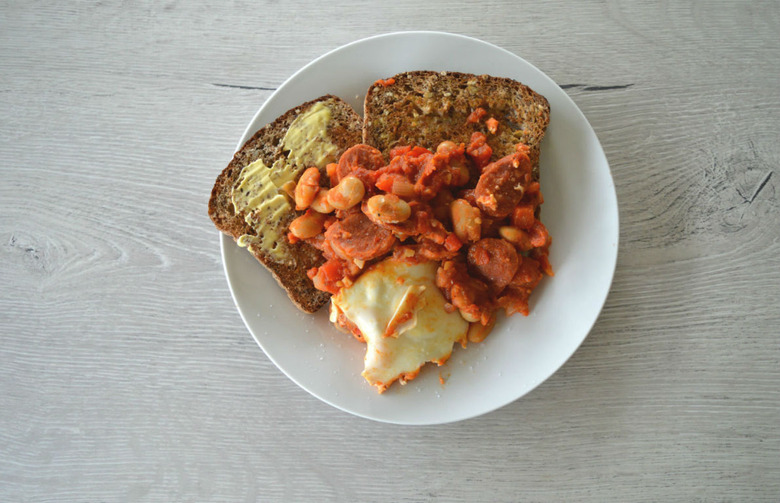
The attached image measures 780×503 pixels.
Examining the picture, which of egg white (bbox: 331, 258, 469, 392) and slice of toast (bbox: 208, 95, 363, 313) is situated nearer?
egg white (bbox: 331, 258, 469, 392)

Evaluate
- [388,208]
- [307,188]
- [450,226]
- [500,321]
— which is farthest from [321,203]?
[500,321]

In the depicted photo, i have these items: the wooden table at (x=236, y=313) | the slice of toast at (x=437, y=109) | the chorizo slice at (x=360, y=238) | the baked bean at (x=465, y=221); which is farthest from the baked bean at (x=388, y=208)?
the wooden table at (x=236, y=313)

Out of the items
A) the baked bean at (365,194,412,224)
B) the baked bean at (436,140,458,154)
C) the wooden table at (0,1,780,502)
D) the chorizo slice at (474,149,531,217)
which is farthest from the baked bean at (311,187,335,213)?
the wooden table at (0,1,780,502)

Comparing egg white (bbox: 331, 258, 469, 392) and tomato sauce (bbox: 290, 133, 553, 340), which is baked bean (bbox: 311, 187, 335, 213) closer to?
tomato sauce (bbox: 290, 133, 553, 340)

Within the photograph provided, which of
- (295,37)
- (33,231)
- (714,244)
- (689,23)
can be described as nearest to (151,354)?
(33,231)

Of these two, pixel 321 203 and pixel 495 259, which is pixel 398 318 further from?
pixel 321 203

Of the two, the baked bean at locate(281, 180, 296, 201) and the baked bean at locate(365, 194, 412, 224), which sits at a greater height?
the baked bean at locate(365, 194, 412, 224)

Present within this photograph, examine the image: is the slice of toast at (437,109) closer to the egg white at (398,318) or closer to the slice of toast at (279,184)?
the slice of toast at (279,184)
